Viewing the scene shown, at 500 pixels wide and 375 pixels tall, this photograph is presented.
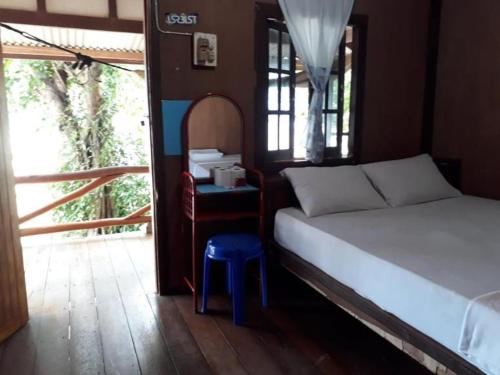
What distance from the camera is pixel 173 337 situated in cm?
225

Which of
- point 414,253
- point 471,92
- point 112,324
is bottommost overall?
point 112,324

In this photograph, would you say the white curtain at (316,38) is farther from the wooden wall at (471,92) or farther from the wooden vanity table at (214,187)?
the wooden wall at (471,92)

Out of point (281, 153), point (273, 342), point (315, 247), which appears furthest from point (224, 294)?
point (281, 153)

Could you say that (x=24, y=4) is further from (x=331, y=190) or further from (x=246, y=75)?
(x=331, y=190)

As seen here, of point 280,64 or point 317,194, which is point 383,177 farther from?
point 280,64

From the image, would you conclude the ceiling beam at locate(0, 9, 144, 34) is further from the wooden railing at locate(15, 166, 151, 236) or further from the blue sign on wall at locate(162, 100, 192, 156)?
the wooden railing at locate(15, 166, 151, 236)

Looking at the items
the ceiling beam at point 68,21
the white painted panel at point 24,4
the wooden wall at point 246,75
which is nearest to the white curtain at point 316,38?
the wooden wall at point 246,75

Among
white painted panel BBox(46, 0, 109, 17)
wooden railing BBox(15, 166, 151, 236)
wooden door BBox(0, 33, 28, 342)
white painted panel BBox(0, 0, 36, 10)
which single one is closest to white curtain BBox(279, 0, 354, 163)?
white painted panel BBox(46, 0, 109, 17)

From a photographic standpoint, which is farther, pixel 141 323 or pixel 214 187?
pixel 214 187

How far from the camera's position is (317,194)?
8.48ft

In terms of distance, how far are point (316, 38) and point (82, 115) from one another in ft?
14.2

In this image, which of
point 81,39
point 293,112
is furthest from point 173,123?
point 81,39

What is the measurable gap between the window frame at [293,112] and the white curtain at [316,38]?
12cm

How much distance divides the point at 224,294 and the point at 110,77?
178 inches
